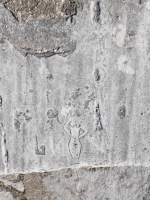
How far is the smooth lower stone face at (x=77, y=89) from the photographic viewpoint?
1210mm

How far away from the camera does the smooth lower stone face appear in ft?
3.97

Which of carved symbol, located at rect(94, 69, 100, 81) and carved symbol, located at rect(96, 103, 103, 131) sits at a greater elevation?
carved symbol, located at rect(94, 69, 100, 81)

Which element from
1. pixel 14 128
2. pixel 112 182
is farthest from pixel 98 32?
pixel 112 182

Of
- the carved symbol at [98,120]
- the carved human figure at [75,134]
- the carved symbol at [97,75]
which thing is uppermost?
the carved symbol at [97,75]

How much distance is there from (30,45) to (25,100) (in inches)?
8.5

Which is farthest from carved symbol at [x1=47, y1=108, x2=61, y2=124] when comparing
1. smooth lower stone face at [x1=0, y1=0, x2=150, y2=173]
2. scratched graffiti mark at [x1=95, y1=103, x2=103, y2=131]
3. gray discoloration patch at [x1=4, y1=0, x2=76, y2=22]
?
gray discoloration patch at [x1=4, y1=0, x2=76, y2=22]

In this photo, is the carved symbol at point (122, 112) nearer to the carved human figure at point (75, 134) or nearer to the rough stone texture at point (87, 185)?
the carved human figure at point (75, 134)

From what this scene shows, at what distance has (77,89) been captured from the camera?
1297mm

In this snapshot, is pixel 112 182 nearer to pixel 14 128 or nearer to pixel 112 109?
pixel 112 109

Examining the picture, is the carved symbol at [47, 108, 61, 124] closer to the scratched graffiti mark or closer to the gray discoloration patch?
the scratched graffiti mark

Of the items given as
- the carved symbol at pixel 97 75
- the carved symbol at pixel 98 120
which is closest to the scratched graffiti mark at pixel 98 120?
the carved symbol at pixel 98 120

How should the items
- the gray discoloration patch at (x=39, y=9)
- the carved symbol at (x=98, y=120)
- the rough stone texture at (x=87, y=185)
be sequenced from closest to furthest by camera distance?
the gray discoloration patch at (x=39, y=9), the carved symbol at (x=98, y=120), the rough stone texture at (x=87, y=185)

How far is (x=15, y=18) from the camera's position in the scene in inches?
47.0

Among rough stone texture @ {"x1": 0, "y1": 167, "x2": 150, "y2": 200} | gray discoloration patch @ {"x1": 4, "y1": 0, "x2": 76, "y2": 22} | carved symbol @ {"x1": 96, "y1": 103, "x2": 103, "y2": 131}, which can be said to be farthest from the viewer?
rough stone texture @ {"x1": 0, "y1": 167, "x2": 150, "y2": 200}
